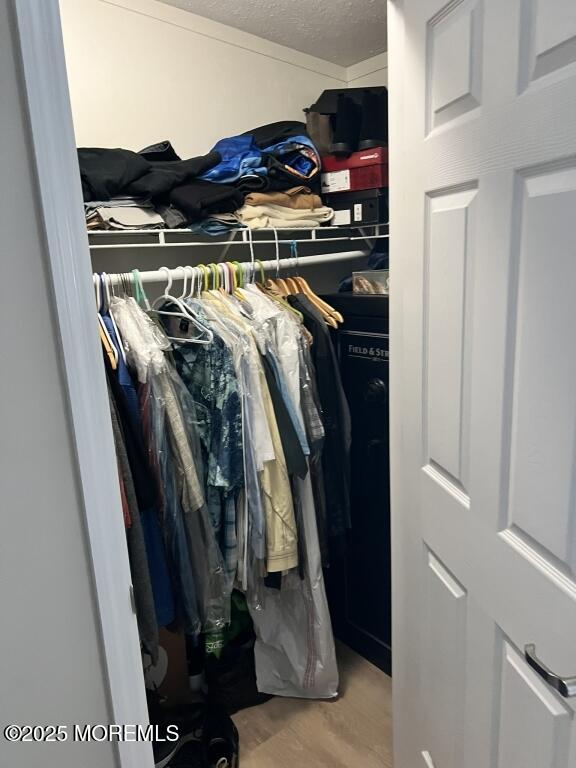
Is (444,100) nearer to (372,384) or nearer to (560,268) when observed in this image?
(560,268)

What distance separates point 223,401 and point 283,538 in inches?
19.2

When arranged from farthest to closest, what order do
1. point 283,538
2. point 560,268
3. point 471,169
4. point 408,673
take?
1. point 283,538
2. point 408,673
3. point 471,169
4. point 560,268

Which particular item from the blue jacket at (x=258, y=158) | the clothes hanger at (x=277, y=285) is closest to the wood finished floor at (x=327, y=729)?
the clothes hanger at (x=277, y=285)

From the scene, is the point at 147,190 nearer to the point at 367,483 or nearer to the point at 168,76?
the point at 168,76

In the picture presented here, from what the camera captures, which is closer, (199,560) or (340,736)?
(199,560)

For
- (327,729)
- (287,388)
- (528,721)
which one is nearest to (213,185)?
(287,388)

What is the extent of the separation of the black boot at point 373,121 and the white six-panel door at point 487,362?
0.85m

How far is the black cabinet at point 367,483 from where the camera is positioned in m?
1.85

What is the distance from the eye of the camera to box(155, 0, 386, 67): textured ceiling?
1.82 meters

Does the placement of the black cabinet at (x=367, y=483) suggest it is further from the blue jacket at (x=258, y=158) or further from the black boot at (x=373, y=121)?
the black boot at (x=373, y=121)

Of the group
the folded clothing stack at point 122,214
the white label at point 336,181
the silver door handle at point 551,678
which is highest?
the white label at point 336,181

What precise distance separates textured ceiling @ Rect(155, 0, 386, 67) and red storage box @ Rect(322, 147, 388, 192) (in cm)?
47

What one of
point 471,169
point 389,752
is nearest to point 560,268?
point 471,169

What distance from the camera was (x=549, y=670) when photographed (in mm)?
809
